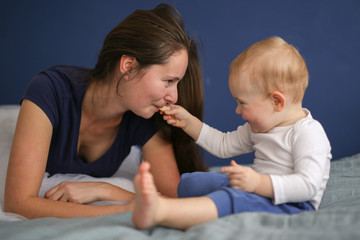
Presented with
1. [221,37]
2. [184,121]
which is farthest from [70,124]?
[221,37]

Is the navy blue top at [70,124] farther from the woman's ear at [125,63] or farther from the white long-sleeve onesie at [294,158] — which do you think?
the white long-sleeve onesie at [294,158]

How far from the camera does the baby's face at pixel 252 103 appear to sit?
108 centimetres

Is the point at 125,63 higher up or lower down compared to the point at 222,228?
higher up

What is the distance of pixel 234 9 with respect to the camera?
2.40m

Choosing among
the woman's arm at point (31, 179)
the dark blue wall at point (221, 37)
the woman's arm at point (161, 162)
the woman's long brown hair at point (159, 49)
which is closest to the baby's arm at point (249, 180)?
the woman's arm at point (31, 179)

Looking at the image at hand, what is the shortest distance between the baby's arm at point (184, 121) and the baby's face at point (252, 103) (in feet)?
0.93

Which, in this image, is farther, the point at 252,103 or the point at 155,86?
the point at 155,86

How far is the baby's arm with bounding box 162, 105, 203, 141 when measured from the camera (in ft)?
4.43

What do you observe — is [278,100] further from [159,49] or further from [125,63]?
[125,63]

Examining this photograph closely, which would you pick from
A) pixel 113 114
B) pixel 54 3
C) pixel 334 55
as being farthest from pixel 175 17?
pixel 334 55

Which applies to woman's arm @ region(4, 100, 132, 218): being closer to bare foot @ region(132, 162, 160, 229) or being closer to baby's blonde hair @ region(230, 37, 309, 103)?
bare foot @ region(132, 162, 160, 229)

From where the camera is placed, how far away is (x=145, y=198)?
778mm

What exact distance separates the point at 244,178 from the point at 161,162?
2.32ft

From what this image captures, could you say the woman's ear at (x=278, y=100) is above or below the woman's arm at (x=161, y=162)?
above
